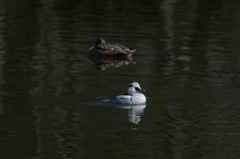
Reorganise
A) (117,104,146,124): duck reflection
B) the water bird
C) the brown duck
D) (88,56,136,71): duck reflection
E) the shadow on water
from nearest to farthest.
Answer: (117,104,146,124): duck reflection → the shadow on water → the water bird → (88,56,136,71): duck reflection → the brown duck

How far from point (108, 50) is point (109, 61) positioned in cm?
71

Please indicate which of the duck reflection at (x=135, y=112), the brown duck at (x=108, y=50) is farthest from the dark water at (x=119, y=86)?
the brown duck at (x=108, y=50)

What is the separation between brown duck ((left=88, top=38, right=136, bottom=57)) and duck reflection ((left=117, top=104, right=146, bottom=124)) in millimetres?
7017

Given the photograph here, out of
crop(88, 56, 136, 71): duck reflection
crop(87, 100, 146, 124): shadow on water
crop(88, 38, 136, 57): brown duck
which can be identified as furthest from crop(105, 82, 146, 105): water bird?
crop(88, 38, 136, 57): brown duck

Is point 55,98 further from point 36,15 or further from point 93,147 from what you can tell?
point 36,15

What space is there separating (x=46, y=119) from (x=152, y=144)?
8.54 feet

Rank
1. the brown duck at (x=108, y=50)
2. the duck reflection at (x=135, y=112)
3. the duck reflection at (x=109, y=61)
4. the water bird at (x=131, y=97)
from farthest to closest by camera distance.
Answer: the brown duck at (x=108, y=50)
the duck reflection at (x=109, y=61)
the water bird at (x=131, y=97)
the duck reflection at (x=135, y=112)

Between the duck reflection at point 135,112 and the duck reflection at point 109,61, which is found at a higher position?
the duck reflection at point 135,112

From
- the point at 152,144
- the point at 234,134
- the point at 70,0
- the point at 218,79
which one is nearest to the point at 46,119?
the point at 152,144

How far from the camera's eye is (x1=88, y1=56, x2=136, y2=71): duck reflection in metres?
21.4

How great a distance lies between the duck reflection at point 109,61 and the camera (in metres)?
21.4

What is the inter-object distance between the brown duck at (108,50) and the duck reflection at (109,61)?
0.16 meters

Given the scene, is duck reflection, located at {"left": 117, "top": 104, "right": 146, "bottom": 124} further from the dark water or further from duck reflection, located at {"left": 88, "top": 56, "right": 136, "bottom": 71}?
duck reflection, located at {"left": 88, "top": 56, "right": 136, "bottom": 71}

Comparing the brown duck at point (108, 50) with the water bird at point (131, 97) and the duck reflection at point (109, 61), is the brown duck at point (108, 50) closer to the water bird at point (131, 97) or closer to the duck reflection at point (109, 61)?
the duck reflection at point (109, 61)
